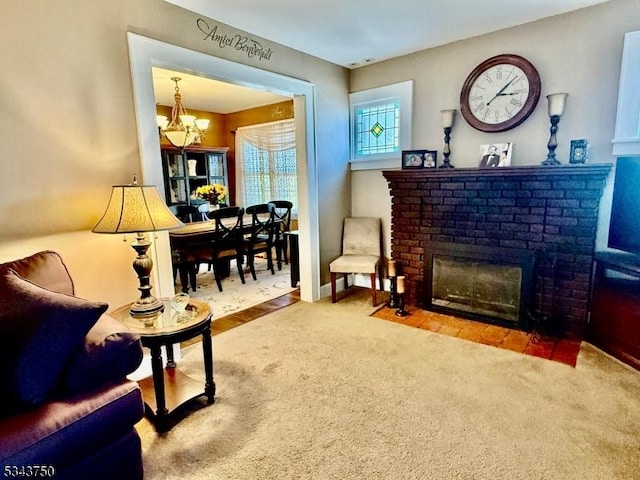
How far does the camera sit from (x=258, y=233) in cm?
495

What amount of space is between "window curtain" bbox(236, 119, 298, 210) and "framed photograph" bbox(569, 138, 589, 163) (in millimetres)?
3897

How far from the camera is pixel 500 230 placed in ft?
10.3

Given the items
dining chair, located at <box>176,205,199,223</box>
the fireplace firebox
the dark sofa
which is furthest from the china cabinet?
the dark sofa

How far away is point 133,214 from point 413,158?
258 cm

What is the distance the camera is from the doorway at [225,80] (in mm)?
2406

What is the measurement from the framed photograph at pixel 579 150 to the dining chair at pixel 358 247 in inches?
74.0

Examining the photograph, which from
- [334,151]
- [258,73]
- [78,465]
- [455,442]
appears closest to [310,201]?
[334,151]

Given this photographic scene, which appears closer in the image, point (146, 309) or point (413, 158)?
point (146, 309)

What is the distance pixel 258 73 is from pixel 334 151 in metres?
1.20

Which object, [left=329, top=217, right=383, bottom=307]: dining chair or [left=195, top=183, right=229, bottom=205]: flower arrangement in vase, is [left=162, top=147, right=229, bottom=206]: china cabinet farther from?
[left=329, top=217, right=383, bottom=307]: dining chair

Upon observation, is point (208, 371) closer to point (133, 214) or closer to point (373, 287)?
point (133, 214)

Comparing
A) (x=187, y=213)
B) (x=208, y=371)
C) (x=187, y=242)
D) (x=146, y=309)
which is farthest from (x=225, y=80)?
(x=187, y=213)

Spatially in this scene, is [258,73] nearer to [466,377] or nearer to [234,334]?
[234,334]

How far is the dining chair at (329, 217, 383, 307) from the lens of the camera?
12.5 feet
